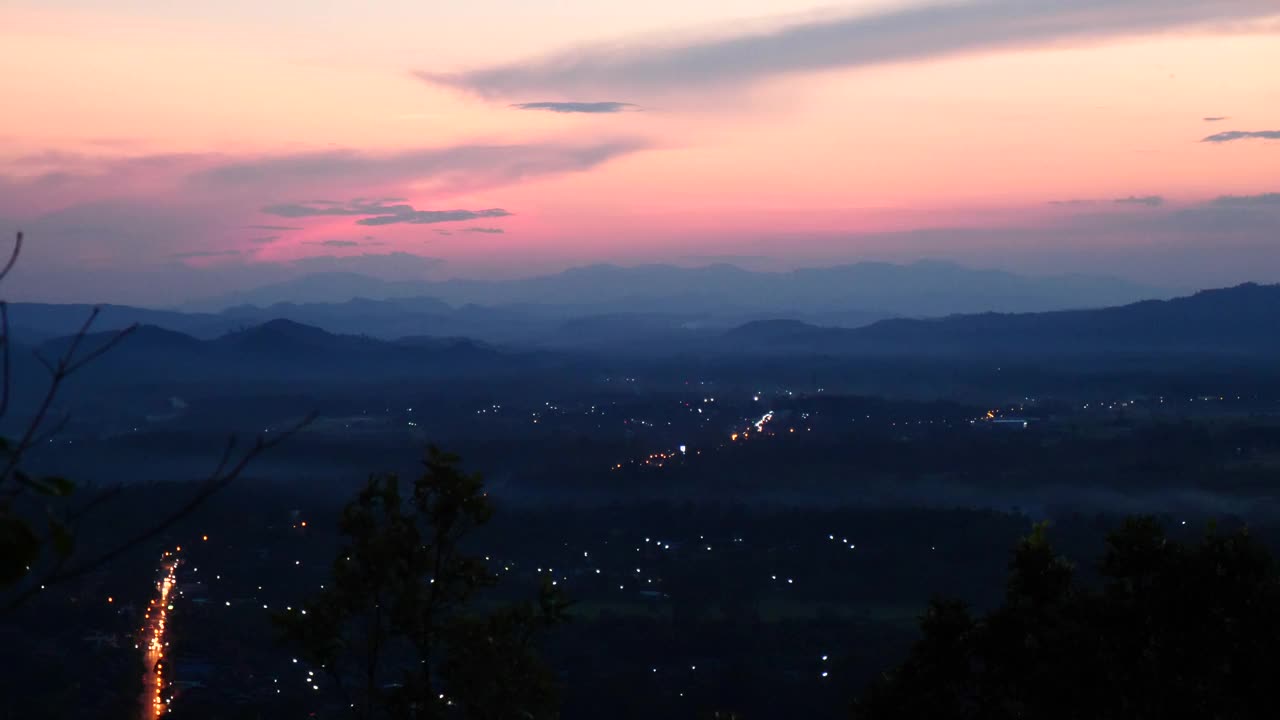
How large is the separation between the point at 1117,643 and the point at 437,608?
5776 mm

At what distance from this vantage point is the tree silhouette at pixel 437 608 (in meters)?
8.55

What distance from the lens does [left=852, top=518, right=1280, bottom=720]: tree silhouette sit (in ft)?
26.8

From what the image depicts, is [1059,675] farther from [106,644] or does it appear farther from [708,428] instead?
[708,428]

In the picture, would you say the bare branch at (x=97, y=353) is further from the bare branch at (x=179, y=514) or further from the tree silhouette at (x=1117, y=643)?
the tree silhouette at (x=1117, y=643)

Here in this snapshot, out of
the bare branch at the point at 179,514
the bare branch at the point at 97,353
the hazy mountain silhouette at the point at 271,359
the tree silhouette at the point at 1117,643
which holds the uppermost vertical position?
the bare branch at the point at 97,353

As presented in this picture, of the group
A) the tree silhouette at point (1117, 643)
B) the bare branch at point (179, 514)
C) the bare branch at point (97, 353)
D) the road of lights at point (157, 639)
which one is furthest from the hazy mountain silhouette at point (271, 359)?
the bare branch at point (179, 514)

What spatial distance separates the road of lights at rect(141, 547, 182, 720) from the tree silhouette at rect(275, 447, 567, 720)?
27.1m

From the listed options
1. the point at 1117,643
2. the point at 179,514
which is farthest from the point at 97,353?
the point at 1117,643

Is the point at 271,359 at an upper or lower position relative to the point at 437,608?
lower

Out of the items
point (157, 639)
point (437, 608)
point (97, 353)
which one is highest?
point (97, 353)

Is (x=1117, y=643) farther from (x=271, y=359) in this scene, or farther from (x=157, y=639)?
(x=271, y=359)

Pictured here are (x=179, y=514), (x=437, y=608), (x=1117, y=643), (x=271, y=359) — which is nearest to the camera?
(x=179, y=514)

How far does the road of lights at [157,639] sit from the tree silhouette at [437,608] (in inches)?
1068

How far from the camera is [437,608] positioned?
8.81 metres
